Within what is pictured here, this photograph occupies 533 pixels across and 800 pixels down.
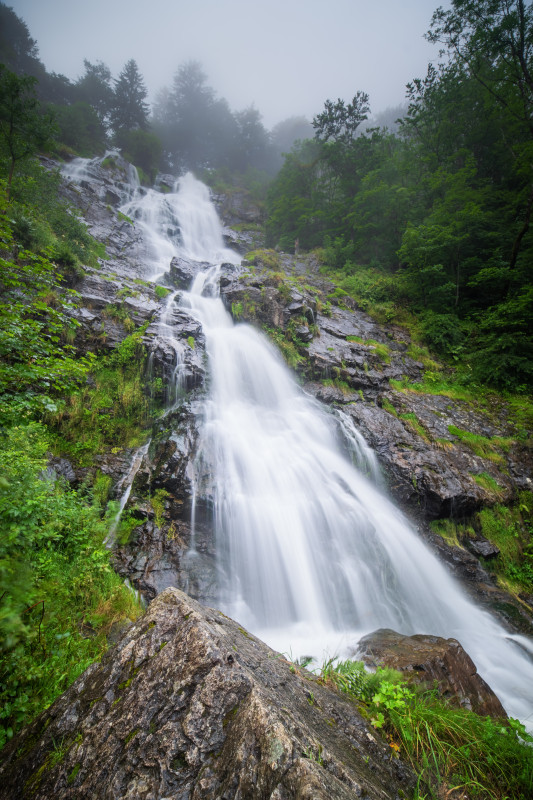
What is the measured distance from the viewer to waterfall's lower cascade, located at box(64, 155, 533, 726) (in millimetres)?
4848

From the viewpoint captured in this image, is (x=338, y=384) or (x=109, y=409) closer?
(x=109, y=409)

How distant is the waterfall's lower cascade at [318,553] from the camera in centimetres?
485

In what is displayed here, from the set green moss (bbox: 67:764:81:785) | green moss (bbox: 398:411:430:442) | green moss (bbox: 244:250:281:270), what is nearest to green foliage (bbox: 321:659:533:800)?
green moss (bbox: 67:764:81:785)

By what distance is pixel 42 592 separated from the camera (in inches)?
91.0

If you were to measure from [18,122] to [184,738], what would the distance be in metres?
14.2

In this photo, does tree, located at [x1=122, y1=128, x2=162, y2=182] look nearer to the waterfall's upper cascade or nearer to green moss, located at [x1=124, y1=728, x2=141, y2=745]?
the waterfall's upper cascade

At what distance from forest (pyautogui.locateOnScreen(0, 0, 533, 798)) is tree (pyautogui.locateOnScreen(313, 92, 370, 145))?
135mm

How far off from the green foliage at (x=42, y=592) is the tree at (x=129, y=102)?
42.1 meters

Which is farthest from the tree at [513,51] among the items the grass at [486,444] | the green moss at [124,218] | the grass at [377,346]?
the green moss at [124,218]

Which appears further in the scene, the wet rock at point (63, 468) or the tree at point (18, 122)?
the tree at point (18, 122)

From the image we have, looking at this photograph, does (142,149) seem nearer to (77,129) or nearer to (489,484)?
(77,129)

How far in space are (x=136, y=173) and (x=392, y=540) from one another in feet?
110

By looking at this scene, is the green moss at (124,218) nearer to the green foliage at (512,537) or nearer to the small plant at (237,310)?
the small plant at (237,310)

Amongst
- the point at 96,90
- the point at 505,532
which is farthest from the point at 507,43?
the point at 96,90
